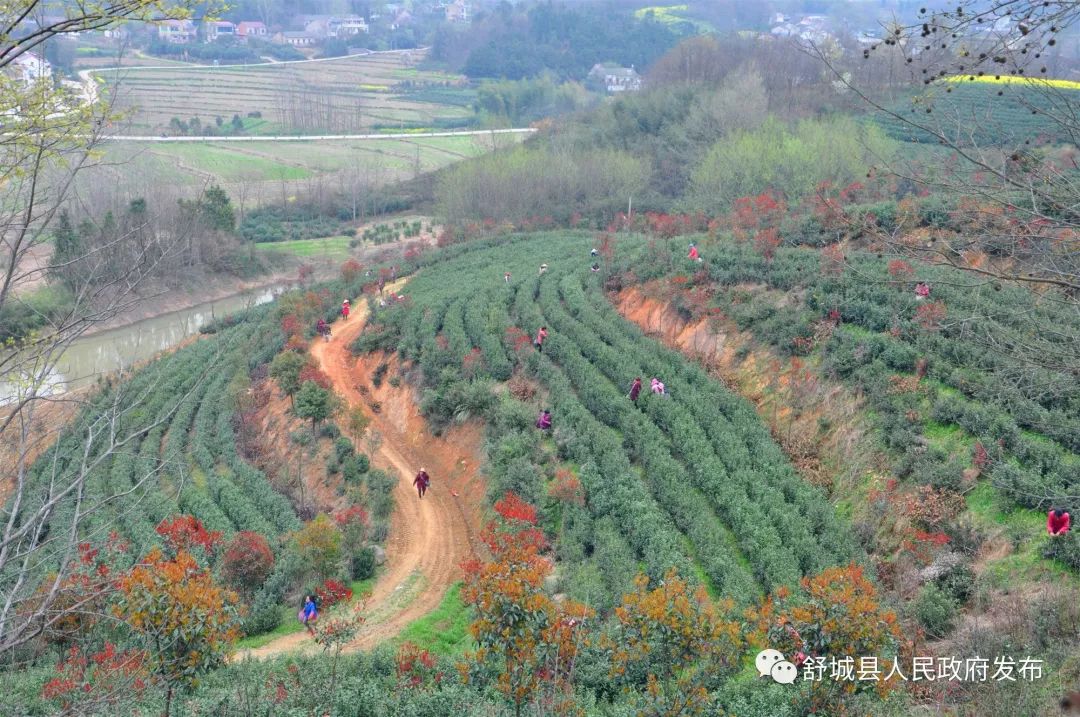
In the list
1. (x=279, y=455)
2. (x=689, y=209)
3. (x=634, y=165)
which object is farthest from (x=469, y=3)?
(x=279, y=455)

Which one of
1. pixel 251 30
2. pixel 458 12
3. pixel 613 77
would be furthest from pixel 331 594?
pixel 458 12

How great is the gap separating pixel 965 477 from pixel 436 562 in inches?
386

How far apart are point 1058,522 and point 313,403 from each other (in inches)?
661

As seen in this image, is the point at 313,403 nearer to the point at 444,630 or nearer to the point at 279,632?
the point at 279,632

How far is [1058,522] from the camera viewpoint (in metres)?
11.9

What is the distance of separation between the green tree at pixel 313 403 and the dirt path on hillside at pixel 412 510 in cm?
173

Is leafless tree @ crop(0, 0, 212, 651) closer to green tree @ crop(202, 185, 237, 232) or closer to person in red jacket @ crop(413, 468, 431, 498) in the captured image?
person in red jacket @ crop(413, 468, 431, 498)

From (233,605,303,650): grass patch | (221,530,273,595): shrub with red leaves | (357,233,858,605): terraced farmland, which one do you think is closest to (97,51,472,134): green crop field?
(357,233,858,605): terraced farmland

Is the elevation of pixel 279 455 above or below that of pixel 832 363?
below

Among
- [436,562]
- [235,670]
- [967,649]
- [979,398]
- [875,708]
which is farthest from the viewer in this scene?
[436,562]

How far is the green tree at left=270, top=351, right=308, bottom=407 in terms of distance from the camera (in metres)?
24.7

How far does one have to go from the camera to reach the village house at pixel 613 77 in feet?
351

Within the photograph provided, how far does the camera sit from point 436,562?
701 inches

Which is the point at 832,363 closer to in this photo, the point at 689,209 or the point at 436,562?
the point at 436,562
